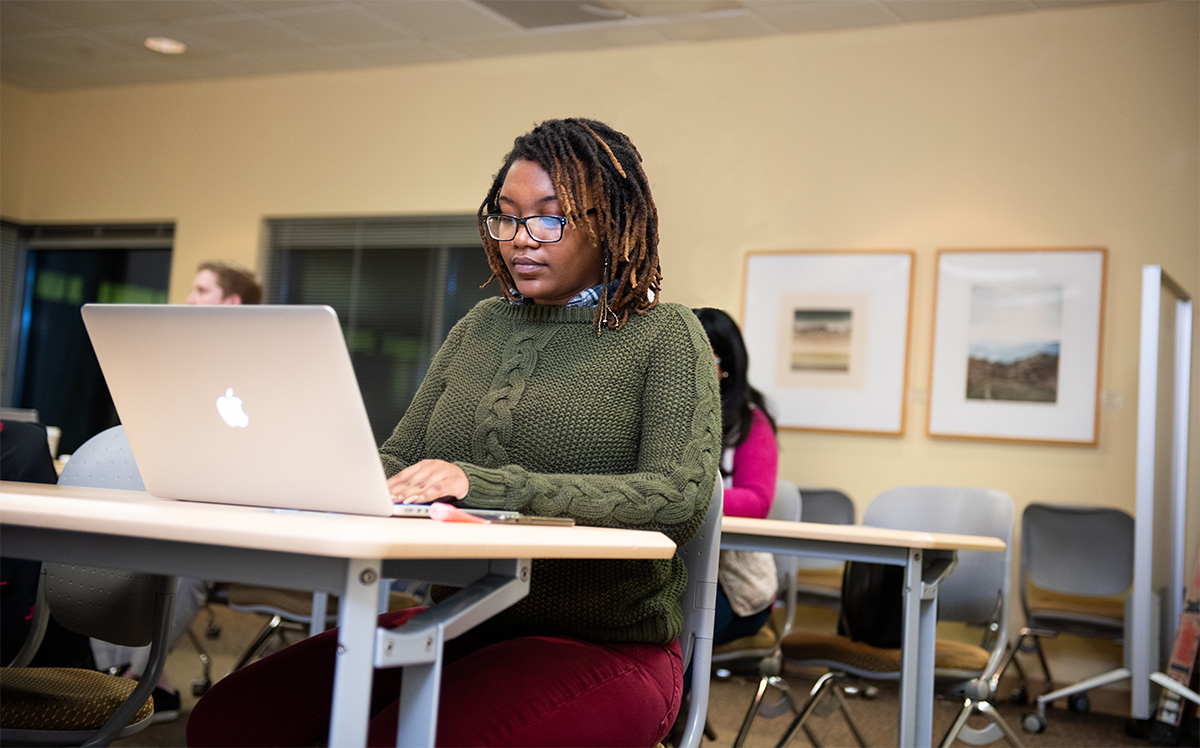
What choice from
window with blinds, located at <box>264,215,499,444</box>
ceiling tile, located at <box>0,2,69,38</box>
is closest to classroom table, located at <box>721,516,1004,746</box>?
window with blinds, located at <box>264,215,499,444</box>

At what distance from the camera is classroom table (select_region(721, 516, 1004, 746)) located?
2.13m

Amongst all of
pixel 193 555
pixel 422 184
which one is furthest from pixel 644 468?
pixel 422 184

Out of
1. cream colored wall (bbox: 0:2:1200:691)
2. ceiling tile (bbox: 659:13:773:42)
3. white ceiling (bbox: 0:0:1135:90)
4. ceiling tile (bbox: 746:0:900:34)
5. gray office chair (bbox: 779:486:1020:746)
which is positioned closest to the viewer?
gray office chair (bbox: 779:486:1020:746)

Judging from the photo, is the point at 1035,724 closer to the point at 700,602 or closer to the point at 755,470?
the point at 755,470

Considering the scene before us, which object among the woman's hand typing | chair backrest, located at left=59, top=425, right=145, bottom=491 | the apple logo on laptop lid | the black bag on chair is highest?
the apple logo on laptop lid

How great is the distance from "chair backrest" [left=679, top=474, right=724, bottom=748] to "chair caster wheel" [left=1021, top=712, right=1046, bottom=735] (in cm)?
283

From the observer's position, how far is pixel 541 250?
1.47m

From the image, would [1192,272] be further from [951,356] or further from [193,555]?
[193,555]

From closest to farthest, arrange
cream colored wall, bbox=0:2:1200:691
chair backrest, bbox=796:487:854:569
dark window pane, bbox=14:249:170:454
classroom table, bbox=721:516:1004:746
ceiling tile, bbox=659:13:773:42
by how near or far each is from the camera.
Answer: classroom table, bbox=721:516:1004:746 → cream colored wall, bbox=0:2:1200:691 → chair backrest, bbox=796:487:854:569 → ceiling tile, bbox=659:13:773:42 → dark window pane, bbox=14:249:170:454

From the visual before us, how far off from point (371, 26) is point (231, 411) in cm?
497

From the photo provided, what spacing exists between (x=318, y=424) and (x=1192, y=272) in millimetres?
4540

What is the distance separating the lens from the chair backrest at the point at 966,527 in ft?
9.45

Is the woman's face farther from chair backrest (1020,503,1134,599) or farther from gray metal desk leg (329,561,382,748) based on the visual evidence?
chair backrest (1020,503,1134,599)

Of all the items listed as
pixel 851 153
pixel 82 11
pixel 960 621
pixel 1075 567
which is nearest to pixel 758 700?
pixel 960 621
